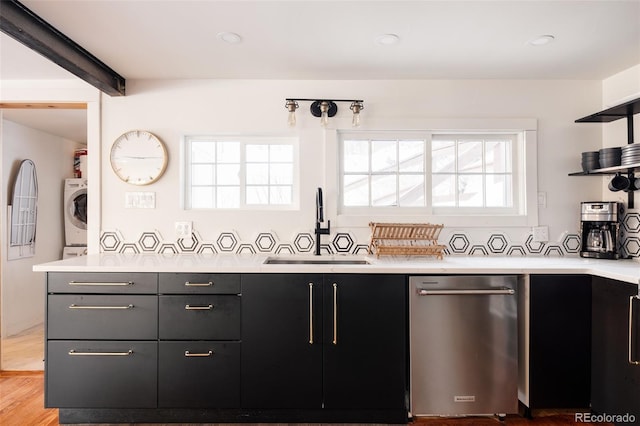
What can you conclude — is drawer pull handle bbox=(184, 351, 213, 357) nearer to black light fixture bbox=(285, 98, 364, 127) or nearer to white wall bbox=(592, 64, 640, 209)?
black light fixture bbox=(285, 98, 364, 127)

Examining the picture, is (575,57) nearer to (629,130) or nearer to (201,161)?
(629,130)

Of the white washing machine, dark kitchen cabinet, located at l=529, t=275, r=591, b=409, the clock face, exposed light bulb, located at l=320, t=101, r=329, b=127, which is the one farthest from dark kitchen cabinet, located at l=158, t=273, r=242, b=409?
the white washing machine

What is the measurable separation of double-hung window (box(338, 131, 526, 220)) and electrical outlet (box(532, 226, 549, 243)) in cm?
17

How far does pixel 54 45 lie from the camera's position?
1.89 meters

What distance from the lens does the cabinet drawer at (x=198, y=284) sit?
196 centimetres

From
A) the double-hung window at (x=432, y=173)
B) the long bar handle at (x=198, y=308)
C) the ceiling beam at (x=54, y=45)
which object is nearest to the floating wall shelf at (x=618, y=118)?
the double-hung window at (x=432, y=173)

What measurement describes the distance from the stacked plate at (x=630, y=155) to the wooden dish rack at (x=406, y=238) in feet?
3.81

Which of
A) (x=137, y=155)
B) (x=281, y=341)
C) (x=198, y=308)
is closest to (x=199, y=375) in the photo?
(x=198, y=308)

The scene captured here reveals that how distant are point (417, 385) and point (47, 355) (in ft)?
6.82

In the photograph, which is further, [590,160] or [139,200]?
[139,200]

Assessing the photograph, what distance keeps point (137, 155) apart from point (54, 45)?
846 mm

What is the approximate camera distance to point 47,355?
1967 millimetres

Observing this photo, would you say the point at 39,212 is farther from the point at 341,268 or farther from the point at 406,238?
the point at 406,238

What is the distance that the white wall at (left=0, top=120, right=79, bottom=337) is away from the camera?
3369mm
